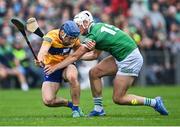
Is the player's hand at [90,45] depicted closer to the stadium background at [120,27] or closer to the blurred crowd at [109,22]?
the stadium background at [120,27]

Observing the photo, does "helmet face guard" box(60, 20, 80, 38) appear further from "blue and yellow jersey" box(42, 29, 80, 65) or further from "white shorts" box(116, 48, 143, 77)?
"white shorts" box(116, 48, 143, 77)

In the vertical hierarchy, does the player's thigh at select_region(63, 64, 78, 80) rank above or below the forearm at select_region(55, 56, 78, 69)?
below

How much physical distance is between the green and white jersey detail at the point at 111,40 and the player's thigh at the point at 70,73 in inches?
26.5

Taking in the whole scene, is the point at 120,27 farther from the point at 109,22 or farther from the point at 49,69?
the point at 49,69

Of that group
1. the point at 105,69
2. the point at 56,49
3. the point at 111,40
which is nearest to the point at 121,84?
the point at 105,69

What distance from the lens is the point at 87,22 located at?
1441cm

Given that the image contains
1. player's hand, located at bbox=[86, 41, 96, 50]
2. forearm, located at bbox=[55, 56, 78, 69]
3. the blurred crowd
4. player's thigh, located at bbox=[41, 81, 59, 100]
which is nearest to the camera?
player's hand, located at bbox=[86, 41, 96, 50]

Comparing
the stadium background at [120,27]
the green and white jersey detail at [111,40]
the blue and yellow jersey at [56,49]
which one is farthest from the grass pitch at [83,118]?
the stadium background at [120,27]

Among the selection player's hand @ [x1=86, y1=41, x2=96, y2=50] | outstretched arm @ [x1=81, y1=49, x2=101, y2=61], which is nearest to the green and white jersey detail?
player's hand @ [x1=86, y1=41, x2=96, y2=50]

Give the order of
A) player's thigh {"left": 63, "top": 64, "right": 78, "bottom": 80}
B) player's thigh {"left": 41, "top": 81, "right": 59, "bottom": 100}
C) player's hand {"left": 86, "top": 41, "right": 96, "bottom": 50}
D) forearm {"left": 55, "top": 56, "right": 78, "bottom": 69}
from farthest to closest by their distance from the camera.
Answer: player's thigh {"left": 41, "top": 81, "right": 59, "bottom": 100}, player's thigh {"left": 63, "top": 64, "right": 78, "bottom": 80}, forearm {"left": 55, "top": 56, "right": 78, "bottom": 69}, player's hand {"left": 86, "top": 41, "right": 96, "bottom": 50}

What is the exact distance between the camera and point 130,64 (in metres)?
14.7

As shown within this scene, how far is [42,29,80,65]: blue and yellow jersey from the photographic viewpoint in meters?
14.9

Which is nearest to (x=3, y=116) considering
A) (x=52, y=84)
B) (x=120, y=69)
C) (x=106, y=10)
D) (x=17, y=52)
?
(x=52, y=84)

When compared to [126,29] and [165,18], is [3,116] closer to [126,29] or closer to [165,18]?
[126,29]
